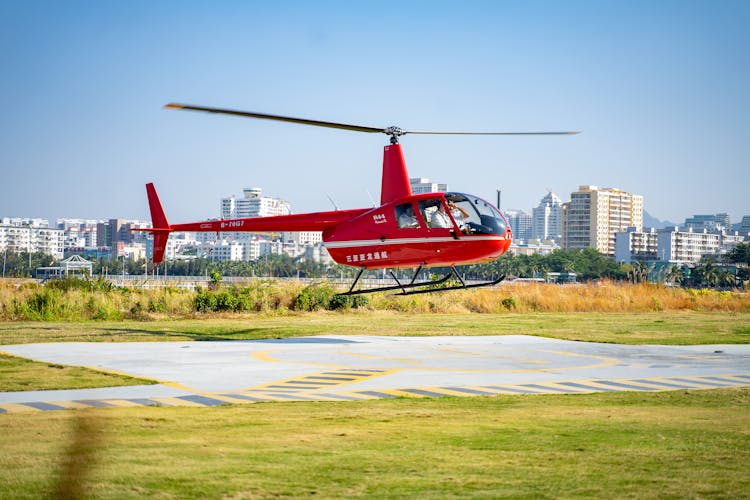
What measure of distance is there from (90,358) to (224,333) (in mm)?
6793

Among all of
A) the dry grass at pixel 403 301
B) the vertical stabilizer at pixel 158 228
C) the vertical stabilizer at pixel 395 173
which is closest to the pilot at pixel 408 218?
the vertical stabilizer at pixel 395 173

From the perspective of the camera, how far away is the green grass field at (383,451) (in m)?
7.09

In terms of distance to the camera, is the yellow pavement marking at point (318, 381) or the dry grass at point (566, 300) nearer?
the yellow pavement marking at point (318, 381)

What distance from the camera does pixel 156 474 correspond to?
740 cm

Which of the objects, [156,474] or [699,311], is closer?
[156,474]

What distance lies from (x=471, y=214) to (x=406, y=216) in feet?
5.72

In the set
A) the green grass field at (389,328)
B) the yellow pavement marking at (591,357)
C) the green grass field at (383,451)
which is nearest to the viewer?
the green grass field at (383,451)

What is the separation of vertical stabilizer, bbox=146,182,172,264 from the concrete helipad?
7.41 m

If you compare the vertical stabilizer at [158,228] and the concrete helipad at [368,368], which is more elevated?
the vertical stabilizer at [158,228]

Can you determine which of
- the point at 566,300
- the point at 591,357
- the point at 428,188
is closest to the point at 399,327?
the point at 591,357

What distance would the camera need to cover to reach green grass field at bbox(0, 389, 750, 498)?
7.09 metres

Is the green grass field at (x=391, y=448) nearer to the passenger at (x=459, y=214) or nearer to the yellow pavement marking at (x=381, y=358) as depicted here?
the yellow pavement marking at (x=381, y=358)

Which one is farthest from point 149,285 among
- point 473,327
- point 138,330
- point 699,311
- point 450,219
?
point 699,311

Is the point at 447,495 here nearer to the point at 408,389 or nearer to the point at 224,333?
the point at 408,389
